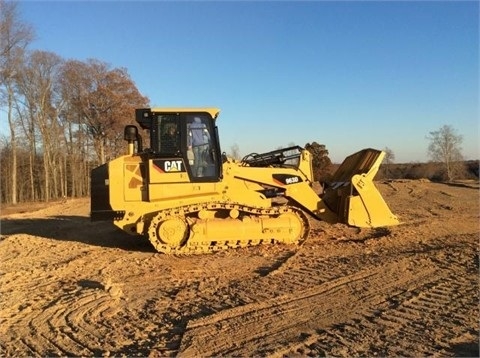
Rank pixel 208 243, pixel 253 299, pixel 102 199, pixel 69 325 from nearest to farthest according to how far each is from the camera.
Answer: pixel 69 325
pixel 253 299
pixel 208 243
pixel 102 199

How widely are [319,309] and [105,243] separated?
751cm

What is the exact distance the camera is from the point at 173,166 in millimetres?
10047

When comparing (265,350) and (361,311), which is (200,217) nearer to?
(361,311)

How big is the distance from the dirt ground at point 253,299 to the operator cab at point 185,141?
191 cm

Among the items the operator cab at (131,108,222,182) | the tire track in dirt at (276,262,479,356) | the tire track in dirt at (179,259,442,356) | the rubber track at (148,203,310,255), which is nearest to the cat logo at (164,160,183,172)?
the operator cab at (131,108,222,182)

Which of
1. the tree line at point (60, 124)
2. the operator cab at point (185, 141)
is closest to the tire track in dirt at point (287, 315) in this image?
the operator cab at point (185, 141)

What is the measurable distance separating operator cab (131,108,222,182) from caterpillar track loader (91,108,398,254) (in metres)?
0.02

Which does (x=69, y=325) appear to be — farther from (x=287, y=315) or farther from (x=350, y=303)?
(x=350, y=303)

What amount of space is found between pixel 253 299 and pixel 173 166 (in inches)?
178

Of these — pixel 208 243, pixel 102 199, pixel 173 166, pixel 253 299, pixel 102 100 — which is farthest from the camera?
pixel 102 100

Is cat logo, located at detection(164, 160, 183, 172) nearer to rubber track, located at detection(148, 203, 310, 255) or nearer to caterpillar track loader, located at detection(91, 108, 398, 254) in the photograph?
caterpillar track loader, located at detection(91, 108, 398, 254)

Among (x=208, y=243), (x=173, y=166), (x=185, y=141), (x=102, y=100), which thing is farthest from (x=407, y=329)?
(x=102, y=100)

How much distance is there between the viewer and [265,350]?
14.8 ft

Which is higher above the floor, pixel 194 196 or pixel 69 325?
pixel 194 196
